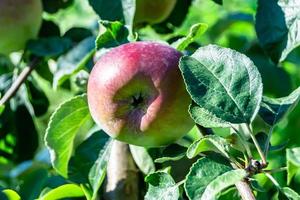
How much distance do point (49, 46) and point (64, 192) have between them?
0.97ft

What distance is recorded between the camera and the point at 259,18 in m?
1.17

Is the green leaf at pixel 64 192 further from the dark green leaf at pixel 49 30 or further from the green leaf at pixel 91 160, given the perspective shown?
the dark green leaf at pixel 49 30

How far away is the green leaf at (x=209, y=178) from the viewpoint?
890 millimetres

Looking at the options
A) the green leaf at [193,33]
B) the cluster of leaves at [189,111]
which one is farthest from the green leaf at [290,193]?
the green leaf at [193,33]

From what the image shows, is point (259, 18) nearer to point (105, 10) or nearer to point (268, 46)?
point (268, 46)

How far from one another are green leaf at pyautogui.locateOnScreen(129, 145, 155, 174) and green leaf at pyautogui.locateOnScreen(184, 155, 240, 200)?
0.86 feet

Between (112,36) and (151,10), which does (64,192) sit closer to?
(112,36)

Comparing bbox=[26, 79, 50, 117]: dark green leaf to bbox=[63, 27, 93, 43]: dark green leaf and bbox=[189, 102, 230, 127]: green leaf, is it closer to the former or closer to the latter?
bbox=[63, 27, 93, 43]: dark green leaf

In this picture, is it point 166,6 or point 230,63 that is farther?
point 166,6

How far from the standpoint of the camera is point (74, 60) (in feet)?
4.16

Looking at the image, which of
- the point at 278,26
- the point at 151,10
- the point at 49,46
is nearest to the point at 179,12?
the point at 151,10

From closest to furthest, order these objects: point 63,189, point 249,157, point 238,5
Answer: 1. point 249,157
2. point 63,189
3. point 238,5

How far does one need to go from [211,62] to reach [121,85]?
0.12 metres

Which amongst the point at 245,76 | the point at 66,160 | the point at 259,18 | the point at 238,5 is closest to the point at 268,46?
the point at 259,18
